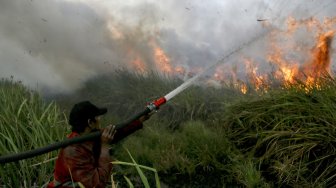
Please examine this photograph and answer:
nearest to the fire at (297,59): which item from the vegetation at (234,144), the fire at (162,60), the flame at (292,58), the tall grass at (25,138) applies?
the flame at (292,58)

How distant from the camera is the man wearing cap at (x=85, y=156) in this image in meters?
3.58

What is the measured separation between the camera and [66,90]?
10.7 meters

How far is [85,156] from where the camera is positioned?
3629mm

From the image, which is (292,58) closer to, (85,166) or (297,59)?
(297,59)

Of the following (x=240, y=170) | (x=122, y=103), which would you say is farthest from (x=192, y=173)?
(x=122, y=103)

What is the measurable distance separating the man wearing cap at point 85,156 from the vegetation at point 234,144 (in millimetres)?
1760

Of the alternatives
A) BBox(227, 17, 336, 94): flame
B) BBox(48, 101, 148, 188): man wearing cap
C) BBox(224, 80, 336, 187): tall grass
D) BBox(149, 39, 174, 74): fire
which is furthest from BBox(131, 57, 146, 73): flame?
BBox(48, 101, 148, 188): man wearing cap

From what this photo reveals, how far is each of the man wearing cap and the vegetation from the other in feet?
5.78

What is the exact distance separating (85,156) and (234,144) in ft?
11.4

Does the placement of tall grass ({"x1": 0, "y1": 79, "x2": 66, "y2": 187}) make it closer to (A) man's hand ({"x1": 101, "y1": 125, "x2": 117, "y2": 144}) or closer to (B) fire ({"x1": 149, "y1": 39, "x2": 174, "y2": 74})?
(A) man's hand ({"x1": 101, "y1": 125, "x2": 117, "y2": 144})

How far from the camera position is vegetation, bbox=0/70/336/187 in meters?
5.64

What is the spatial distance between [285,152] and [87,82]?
5622 millimetres

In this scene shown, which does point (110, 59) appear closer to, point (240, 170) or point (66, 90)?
point (66, 90)

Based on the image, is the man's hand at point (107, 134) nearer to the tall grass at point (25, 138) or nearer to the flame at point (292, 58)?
the tall grass at point (25, 138)
